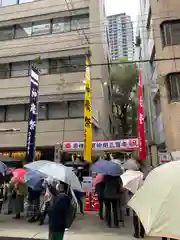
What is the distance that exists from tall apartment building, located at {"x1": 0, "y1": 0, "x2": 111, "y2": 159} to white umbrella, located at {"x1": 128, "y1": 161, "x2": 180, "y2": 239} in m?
13.6

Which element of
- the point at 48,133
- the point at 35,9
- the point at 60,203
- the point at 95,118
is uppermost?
the point at 35,9

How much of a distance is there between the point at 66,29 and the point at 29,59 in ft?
11.3

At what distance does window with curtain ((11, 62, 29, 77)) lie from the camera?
18.9 metres

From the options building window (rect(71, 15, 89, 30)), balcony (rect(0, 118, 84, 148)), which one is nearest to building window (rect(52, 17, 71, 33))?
building window (rect(71, 15, 89, 30))

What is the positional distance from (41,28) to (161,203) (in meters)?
19.2

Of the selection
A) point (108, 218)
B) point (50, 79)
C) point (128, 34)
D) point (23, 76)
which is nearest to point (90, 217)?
point (108, 218)

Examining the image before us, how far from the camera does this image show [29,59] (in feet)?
61.3

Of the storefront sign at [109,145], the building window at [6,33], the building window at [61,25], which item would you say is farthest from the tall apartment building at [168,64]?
the building window at [6,33]

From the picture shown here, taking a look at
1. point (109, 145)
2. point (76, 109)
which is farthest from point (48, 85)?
point (109, 145)

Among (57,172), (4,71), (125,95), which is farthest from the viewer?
(125,95)

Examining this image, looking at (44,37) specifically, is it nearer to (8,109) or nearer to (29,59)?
(29,59)

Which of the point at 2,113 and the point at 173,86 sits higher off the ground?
the point at 173,86

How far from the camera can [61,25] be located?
19.1m

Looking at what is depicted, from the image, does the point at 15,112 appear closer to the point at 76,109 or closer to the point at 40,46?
the point at 76,109
